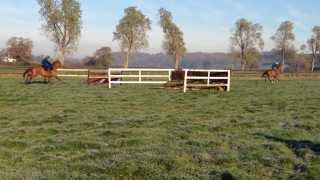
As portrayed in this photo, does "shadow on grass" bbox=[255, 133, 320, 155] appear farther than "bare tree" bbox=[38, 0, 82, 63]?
No

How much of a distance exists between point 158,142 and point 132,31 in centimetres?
7403

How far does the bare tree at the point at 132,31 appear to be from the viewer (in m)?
83.4

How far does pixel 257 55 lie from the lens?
115688mm

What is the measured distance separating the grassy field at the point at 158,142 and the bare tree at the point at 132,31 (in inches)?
2607

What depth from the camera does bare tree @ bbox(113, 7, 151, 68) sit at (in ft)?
274

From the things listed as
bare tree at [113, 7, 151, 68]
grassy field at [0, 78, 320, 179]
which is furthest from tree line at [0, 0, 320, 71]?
grassy field at [0, 78, 320, 179]

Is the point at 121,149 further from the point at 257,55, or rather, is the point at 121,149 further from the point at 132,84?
the point at 257,55

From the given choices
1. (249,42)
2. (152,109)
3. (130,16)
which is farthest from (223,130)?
(249,42)

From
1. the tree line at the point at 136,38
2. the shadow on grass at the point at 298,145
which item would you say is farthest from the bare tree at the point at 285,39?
the shadow on grass at the point at 298,145

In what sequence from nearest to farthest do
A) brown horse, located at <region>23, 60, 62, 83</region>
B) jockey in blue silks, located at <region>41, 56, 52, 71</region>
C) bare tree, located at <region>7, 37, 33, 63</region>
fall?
brown horse, located at <region>23, 60, 62, 83</region> < jockey in blue silks, located at <region>41, 56, 52, 71</region> < bare tree, located at <region>7, 37, 33, 63</region>

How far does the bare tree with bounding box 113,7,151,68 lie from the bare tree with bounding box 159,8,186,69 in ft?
21.8

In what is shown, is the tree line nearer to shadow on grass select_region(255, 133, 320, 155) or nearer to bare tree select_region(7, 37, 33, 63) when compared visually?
bare tree select_region(7, 37, 33, 63)

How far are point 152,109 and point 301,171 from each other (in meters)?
9.37

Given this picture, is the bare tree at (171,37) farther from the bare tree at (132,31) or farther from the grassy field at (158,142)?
the grassy field at (158,142)
